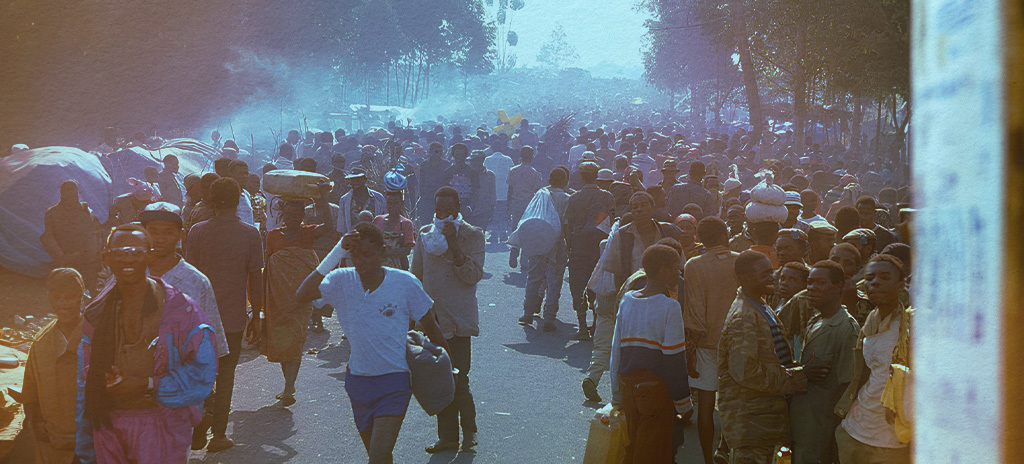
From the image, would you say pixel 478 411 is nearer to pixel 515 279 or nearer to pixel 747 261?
pixel 747 261

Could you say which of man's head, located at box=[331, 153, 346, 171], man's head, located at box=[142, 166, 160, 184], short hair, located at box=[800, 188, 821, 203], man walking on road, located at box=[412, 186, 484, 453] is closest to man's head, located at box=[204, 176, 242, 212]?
man walking on road, located at box=[412, 186, 484, 453]

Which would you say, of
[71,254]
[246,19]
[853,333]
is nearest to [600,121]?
[246,19]

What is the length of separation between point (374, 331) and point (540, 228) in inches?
200

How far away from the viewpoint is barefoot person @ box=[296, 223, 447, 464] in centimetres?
484

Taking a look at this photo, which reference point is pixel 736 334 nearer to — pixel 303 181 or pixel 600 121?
pixel 303 181

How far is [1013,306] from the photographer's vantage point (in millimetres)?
1413

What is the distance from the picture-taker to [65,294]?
4410 mm

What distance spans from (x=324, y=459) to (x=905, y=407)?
379cm

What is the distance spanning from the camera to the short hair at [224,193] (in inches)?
250

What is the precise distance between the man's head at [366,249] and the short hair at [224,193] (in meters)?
1.86

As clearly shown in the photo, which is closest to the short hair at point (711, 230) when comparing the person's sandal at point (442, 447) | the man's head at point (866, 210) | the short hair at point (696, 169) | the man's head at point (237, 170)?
the person's sandal at point (442, 447)

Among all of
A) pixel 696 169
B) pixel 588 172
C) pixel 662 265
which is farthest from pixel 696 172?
pixel 662 265

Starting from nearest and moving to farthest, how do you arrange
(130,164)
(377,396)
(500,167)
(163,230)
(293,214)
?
1. (377,396)
2. (163,230)
3. (293,214)
4. (130,164)
5. (500,167)

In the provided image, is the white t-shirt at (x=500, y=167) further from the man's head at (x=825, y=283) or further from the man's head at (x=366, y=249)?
the man's head at (x=825, y=283)
